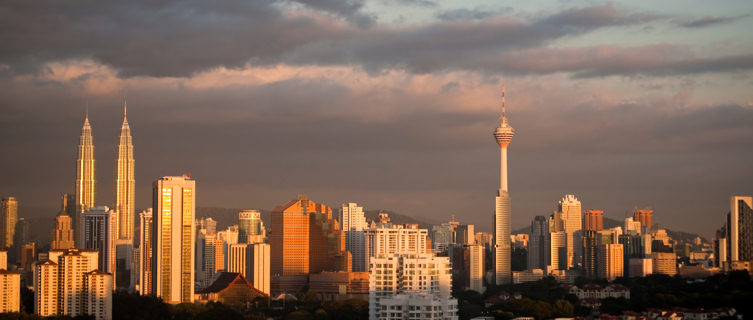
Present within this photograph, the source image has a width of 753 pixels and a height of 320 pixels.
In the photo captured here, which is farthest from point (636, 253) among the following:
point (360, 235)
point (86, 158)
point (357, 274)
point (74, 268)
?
point (74, 268)

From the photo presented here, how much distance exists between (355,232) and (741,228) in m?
26.5

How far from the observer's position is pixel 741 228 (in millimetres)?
67375

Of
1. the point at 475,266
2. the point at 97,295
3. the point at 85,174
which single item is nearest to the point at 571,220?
the point at 475,266

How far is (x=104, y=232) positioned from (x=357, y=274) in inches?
734

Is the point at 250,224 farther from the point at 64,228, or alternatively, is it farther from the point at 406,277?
the point at 406,277

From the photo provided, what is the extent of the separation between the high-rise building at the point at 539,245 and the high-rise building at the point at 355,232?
13.2 meters

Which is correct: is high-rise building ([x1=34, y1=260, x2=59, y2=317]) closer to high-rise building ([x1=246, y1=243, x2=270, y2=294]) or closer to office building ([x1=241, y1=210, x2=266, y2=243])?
high-rise building ([x1=246, y1=243, x2=270, y2=294])

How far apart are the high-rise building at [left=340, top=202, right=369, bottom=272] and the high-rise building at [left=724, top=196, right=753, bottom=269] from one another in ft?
74.7

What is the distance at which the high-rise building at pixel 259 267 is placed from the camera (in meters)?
66.4

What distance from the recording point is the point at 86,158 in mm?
80438

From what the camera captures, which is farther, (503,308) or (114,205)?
(114,205)

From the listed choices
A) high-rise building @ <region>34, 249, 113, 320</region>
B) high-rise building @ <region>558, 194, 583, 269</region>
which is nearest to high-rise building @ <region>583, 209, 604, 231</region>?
high-rise building @ <region>558, 194, 583, 269</region>

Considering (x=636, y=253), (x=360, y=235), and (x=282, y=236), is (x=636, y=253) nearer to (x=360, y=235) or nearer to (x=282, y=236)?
(x=360, y=235)

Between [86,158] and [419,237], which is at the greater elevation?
[86,158]
